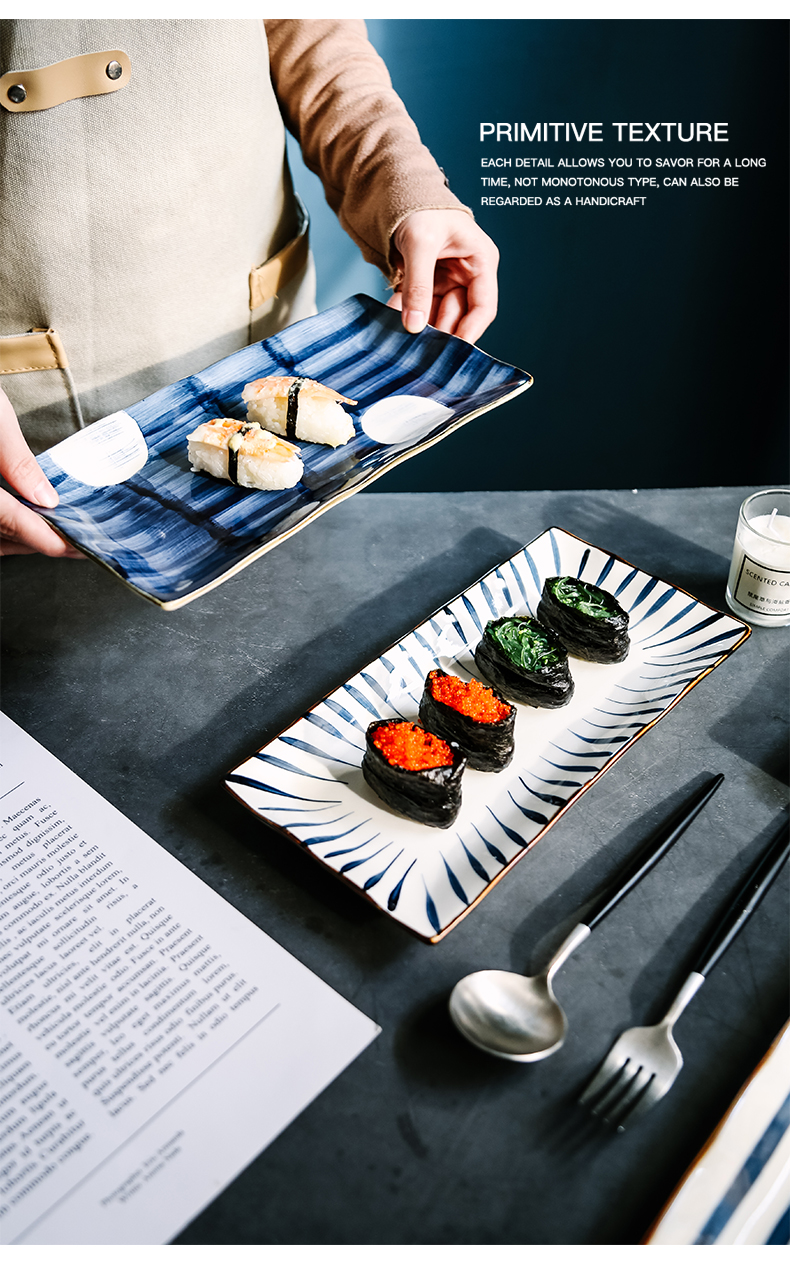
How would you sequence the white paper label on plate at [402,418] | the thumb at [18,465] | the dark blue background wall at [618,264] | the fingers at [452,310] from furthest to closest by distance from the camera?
the dark blue background wall at [618,264] < the fingers at [452,310] < the white paper label on plate at [402,418] < the thumb at [18,465]

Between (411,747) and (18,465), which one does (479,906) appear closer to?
(411,747)

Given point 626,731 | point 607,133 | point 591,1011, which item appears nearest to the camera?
point 591,1011

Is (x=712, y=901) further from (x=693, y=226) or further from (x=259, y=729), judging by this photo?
(x=693, y=226)

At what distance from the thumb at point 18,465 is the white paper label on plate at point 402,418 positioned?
0.50m

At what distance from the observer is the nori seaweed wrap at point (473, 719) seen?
104 centimetres

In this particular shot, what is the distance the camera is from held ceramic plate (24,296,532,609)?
3.89ft

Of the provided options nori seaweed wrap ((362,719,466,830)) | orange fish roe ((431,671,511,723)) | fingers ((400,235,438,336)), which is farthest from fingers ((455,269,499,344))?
nori seaweed wrap ((362,719,466,830))

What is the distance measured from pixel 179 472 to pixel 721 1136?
3.61 ft

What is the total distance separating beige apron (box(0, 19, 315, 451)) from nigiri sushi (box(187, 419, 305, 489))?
34cm

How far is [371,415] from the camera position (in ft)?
4.72

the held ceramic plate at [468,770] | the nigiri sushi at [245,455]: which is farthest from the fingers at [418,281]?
the held ceramic plate at [468,770]

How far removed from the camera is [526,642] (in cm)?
116

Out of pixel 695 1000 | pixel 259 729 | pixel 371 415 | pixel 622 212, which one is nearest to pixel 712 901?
pixel 695 1000

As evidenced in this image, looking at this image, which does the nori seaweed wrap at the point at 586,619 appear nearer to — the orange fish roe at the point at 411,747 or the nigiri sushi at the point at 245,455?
the orange fish roe at the point at 411,747
